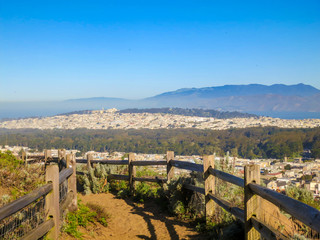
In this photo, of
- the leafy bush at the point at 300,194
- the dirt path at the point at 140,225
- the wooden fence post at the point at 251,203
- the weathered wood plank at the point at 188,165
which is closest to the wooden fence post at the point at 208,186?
the weathered wood plank at the point at 188,165

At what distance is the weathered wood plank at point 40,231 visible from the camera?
142 inches

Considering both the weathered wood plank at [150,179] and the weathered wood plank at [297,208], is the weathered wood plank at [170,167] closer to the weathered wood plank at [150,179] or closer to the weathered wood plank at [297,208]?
the weathered wood plank at [150,179]

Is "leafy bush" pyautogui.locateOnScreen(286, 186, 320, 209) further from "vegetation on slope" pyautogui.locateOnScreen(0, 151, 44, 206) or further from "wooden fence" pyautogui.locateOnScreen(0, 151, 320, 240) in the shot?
"vegetation on slope" pyautogui.locateOnScreen(0, 151, 44, 206)

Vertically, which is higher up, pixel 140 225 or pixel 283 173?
pixel 140 225

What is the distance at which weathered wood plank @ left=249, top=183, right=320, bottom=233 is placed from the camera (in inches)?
99.1

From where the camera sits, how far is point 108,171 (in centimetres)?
999

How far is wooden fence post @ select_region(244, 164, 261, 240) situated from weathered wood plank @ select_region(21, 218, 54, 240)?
101 inches

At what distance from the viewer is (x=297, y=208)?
9.25 feet

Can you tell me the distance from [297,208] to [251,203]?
3.96 ft

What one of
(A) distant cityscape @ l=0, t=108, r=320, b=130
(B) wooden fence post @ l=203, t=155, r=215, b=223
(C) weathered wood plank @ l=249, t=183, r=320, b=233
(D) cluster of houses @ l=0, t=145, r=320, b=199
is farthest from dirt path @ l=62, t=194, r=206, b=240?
(A) distant cityscape @ l=0, t=108, r=320, b=130

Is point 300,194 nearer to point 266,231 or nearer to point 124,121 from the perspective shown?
point 266,231

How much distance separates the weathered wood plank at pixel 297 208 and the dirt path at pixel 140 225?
7.39ft

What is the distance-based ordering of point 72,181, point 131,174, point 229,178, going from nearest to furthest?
point 229,178 < point 72,181 < point 131,174

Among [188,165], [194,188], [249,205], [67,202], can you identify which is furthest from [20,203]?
[188,165]
